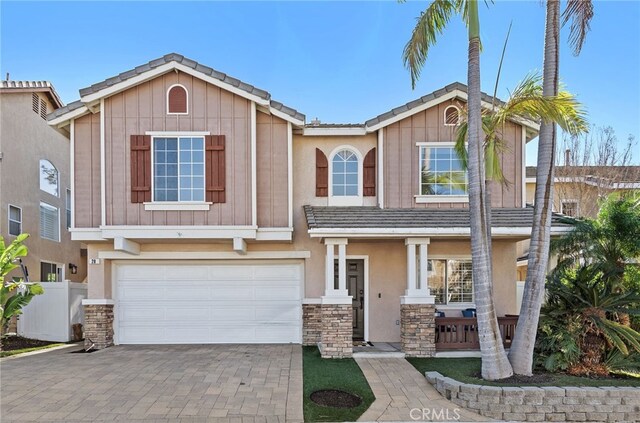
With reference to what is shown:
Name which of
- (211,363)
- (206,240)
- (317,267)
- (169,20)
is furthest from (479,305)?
(169,20)

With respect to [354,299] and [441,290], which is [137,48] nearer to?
[354,299]

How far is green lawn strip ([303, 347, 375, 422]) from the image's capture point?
20.0 feet

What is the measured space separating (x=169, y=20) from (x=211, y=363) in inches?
350

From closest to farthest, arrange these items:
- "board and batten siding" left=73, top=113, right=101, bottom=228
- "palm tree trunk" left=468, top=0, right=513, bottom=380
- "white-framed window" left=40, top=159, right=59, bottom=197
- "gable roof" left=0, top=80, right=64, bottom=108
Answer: "palm tree trunk" left=468, top=0, right=513, bottom=380 < "board and batten siding" left=73, top=113, right=101, bottom=228 < "gable roof" left=0, top=80, right=64, bottom=108 < "white-framed window" left=40, top=159, right=59, bottom=197

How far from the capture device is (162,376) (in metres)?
7.95

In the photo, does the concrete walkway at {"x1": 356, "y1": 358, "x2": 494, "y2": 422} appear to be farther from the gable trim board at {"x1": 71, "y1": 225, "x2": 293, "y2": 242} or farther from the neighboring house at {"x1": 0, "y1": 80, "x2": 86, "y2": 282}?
the neighboring house at {"x1": 0, "y1": 80, "x2": 86, "y2": 282}

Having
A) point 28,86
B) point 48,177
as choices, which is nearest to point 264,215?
point 48,177

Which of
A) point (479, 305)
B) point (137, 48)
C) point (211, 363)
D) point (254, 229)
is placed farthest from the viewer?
point (137, 48)

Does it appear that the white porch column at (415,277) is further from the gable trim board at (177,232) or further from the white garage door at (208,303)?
the gable trim board at (177,232)

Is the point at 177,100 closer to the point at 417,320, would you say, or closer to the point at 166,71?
the point at 166,71

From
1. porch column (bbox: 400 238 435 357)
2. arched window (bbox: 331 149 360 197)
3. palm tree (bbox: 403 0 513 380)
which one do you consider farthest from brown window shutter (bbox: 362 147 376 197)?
palm tree (bbox: 403 0 513 380)

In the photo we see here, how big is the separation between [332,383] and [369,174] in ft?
18.9

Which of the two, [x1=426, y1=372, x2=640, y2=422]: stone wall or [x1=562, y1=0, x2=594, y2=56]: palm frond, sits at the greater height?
[x1=562, y1=0, x2=594, y2=56]: palm frond

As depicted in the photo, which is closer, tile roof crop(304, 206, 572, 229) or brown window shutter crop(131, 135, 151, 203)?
tile roof crop(304, 206, 572, 229)
